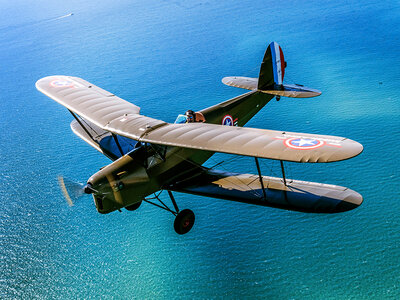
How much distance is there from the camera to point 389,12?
22.5 m

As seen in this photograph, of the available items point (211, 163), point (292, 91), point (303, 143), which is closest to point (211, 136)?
point (303, 143)

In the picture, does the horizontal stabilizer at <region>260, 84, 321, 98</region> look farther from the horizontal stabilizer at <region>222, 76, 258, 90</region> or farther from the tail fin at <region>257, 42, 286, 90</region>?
the horizontal stabilizer at <region>222, 76, 258, 90</region>

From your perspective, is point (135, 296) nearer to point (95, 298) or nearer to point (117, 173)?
point (95, 298)

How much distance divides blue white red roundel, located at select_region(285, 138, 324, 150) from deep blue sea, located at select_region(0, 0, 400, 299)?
3.18 m

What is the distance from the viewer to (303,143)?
21.5ft

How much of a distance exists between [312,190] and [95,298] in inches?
196

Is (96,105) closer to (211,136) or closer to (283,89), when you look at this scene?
Result: (211,136)

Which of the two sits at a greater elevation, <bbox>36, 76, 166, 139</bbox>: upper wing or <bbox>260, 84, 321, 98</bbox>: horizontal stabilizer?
<bbox>36, 76, 166, 139</bbox>: upper wing

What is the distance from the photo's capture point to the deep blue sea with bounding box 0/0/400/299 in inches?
340

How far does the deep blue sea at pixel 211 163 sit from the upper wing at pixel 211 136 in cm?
303

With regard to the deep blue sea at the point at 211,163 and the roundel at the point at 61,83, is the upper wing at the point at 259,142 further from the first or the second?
the roundel at the point at 61,83

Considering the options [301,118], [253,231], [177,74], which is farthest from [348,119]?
[177,74]

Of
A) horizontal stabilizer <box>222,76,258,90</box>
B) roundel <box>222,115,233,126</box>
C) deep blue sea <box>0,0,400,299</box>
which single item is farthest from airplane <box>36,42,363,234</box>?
horizontal stabilizer <box>222,76,258,90</box>

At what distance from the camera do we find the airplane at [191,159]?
261 inches
